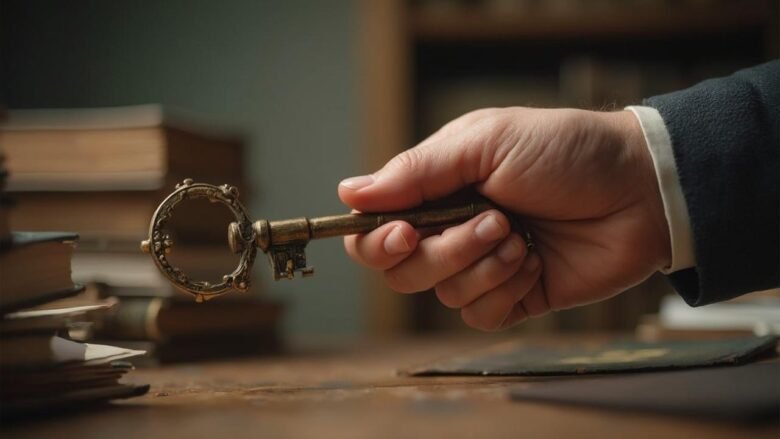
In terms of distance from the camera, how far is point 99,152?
113 cm

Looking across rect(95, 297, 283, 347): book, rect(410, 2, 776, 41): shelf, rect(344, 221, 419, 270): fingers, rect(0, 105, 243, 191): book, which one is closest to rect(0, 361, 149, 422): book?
rect(344, 221, 419, 270): fingers

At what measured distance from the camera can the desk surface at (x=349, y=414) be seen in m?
0.47

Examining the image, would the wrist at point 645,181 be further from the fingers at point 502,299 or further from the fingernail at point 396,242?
the fingernail at point 396,242

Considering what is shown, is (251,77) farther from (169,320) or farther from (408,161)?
(408,161)

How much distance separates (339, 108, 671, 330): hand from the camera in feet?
2.75

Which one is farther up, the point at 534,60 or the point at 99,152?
the point at 534,60

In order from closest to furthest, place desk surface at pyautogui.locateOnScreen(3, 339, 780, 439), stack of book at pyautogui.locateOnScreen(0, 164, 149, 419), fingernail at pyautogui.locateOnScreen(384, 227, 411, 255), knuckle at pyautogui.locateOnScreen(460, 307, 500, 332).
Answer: desk surface at pyautogui.locateOnScreen(3, 339, 780, 439)
stack of book at pyautogui.locateOnScreen(0, 164, 149, 419)
fingernail at pyautogui.locateOnScreen(384, 227, 411, 255)
knuckle at pyautogui.locateOnScreen(460, 307, 500, 332)

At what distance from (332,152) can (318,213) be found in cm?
15

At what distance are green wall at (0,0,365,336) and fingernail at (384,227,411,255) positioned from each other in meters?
1.13

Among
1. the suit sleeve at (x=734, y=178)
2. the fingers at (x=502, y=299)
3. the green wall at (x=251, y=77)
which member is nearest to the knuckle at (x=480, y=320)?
the fingers at (x=502, y=299)

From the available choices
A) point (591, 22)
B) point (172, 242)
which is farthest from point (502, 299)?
point (591, 22)

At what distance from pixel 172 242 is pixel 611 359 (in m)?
0.46

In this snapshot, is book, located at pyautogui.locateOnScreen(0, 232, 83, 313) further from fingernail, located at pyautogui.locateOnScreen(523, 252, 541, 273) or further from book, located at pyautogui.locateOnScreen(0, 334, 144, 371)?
fingernail, located at pyautogui.locateOnScreen(523, 252, 541, 273)

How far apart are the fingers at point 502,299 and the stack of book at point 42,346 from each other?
405 millimetres
